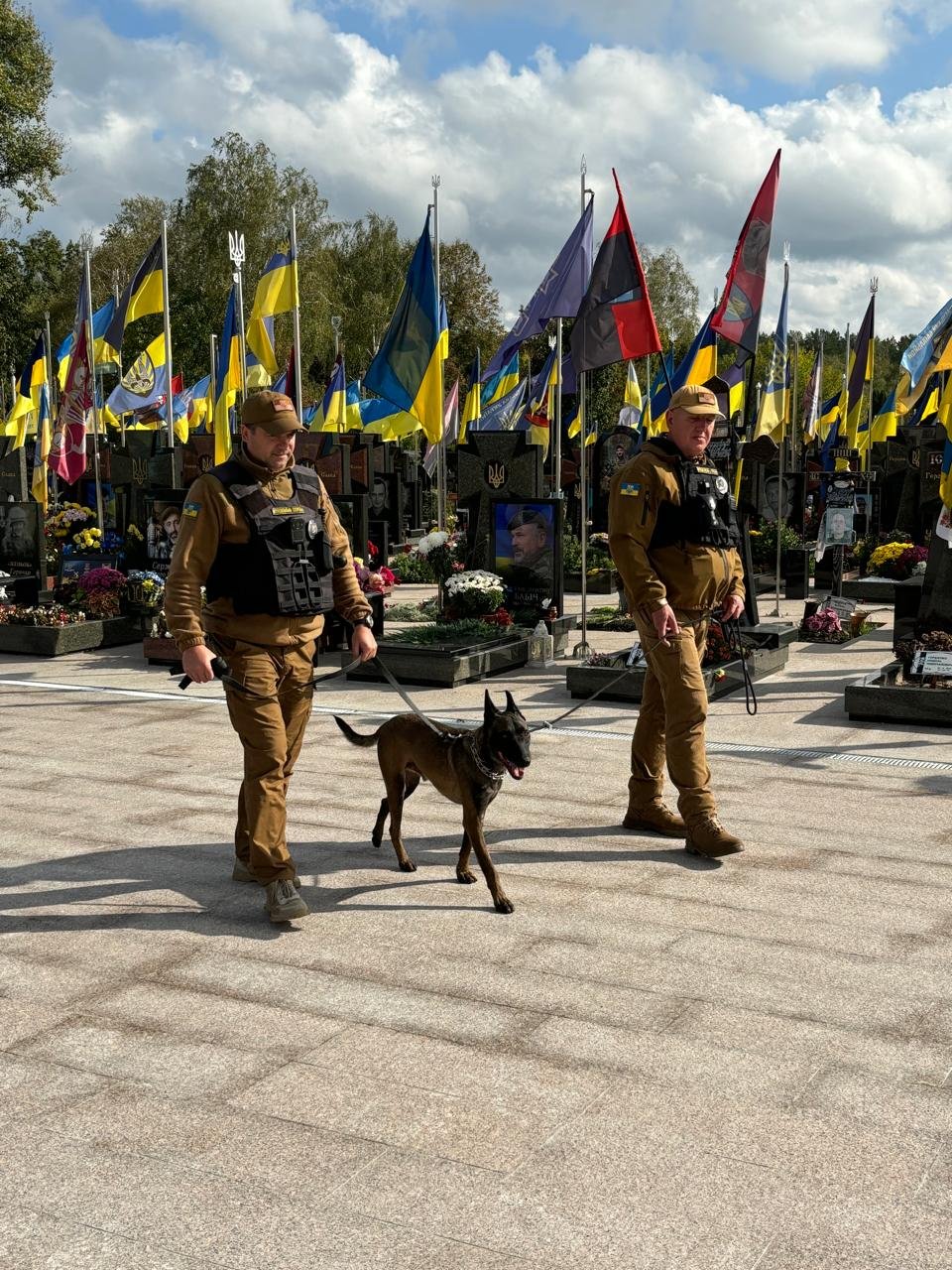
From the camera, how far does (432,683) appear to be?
12172 mm

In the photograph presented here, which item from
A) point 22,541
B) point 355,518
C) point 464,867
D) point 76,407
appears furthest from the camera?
point 76,407

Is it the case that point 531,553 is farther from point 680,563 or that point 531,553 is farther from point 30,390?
point 30,390

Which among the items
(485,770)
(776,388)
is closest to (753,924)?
(485,770)

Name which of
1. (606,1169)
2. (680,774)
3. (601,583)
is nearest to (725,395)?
(601,583)

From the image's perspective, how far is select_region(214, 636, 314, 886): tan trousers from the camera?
18.0 feet

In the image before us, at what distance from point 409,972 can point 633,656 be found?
6782 millimetres

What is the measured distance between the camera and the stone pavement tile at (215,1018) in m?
4.38

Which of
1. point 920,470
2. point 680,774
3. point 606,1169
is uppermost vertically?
point 920,470

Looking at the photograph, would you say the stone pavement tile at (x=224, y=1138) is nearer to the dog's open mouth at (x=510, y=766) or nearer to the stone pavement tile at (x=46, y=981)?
the stone pavement tile at (x=46, y=981)

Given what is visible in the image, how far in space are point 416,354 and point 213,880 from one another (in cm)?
898

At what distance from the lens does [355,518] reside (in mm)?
13859

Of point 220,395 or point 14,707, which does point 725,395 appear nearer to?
point 220,395

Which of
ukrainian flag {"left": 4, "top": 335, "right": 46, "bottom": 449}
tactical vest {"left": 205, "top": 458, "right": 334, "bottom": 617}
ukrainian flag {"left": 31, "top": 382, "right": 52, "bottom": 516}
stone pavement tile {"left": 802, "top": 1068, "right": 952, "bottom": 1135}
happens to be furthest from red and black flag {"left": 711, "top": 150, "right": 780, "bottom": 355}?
ukrainian flag {"left": 4, "top": 335, "right": 46, "bottom": 449}

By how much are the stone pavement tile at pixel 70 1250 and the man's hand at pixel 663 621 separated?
382 cm
